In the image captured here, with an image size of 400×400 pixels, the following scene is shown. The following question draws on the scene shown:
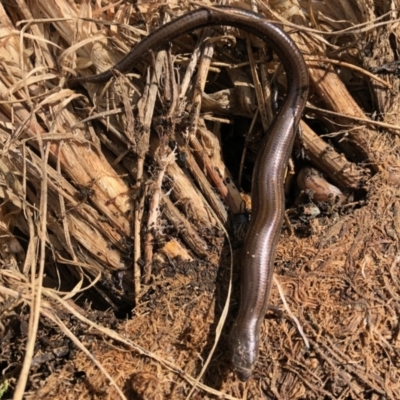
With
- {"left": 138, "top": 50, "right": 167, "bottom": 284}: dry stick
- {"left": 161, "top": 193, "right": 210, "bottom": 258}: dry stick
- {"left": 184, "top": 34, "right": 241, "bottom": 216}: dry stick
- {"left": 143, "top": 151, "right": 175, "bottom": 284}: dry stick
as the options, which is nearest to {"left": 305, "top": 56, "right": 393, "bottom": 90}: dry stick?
{"left": 184, "top": 34, "right": 241, "bottom": 216}: dry stick

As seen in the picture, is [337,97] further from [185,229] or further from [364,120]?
[185,229]

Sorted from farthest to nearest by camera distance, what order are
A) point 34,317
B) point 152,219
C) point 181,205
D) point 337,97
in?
point 337,97
point 181,205
point 152,219
point 34,317

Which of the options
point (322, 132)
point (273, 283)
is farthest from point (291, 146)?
point (273, 283)

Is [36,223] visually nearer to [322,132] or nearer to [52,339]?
[52,339]

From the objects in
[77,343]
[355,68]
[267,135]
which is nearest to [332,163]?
[267,135]

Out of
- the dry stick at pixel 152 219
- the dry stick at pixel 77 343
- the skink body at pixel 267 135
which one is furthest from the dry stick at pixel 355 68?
the dry stick at pixel 77 343

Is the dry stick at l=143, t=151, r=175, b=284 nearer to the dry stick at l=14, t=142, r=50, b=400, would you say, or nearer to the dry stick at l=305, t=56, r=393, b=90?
the dry stick at l=14, t=142, r=50, b=400
